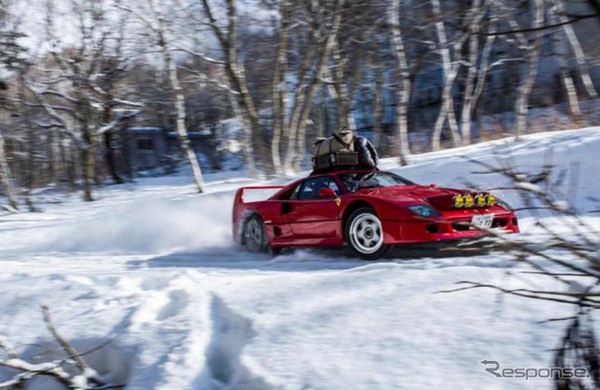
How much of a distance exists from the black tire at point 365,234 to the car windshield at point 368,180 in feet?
1.58

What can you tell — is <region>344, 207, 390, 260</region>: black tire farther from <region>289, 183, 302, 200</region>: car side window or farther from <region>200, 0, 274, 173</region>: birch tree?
<region>200, 0, 274, 173</region>: birch tree

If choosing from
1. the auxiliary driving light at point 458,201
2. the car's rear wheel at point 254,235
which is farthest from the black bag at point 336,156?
the auxiliary driving light at point 458,201

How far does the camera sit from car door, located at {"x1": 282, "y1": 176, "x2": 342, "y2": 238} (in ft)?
26.1

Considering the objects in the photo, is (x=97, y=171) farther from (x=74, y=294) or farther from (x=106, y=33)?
(x=74, y=294)

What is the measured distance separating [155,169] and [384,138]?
12066 millimetres

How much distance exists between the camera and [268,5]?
61.5ft

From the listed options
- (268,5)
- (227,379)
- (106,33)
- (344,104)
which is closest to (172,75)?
(268,5)

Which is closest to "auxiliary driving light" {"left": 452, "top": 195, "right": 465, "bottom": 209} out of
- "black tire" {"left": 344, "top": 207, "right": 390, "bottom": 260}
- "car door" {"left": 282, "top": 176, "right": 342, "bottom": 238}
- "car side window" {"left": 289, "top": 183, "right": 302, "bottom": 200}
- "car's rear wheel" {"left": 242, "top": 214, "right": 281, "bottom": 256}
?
"black tire" {"left": 344, "top": 207, "right": 390, "bottom": 260}

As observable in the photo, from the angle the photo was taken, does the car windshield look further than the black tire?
Yes

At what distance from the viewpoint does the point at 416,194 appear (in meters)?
7.55

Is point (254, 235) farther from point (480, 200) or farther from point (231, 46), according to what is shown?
point (231, 46)

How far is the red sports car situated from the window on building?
29687 mm

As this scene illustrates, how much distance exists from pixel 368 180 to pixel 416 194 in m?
0.87

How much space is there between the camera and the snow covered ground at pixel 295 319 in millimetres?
3738
